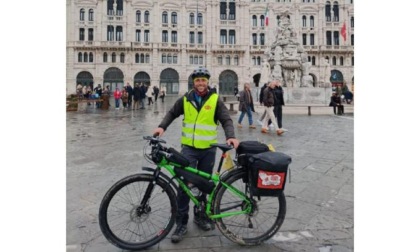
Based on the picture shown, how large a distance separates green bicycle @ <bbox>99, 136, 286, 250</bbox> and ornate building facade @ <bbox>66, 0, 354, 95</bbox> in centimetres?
4020

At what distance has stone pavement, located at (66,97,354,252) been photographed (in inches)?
119

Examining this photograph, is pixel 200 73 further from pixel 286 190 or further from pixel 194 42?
pixel 194 42

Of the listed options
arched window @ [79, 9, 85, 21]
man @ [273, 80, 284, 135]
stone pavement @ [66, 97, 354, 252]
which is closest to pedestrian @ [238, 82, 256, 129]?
man @ [273, 80, 284, 135]

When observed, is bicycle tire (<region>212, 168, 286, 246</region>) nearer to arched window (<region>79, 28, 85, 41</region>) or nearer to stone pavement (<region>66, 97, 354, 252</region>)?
stone pavement (<region>66, 97, 354, 252</region>)

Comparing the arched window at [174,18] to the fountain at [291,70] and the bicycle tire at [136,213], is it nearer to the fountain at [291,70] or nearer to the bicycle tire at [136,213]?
the fountain at [291,70]

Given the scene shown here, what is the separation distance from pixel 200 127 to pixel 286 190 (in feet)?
6.60

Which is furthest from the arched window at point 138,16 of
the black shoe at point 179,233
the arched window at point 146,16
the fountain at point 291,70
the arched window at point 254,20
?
the black shoe at point 179,233

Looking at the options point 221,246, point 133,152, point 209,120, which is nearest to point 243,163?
point 209,120

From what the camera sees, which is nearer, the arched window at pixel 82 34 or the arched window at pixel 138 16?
the arched window at pixel 82 34

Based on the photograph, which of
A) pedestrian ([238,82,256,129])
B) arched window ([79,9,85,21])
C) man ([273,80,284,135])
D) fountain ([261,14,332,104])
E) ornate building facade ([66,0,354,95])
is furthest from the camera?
ornate building facade ([66,0,354,95])

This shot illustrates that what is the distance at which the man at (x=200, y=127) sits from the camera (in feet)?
10.5
